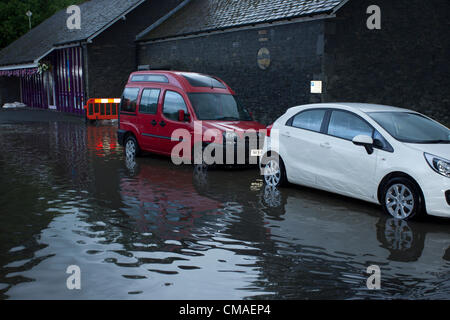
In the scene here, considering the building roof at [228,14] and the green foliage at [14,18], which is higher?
the green foliage at [14,18]

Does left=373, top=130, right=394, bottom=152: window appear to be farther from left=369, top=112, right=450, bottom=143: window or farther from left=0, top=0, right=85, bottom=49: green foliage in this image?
left=0, top=0, right=85, bottom=49: green foliage

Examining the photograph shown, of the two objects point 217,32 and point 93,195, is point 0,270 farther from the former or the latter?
point 217,32

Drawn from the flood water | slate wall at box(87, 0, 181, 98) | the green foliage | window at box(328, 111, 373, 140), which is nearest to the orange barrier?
slate wall at box(87, 0, 181, 98)

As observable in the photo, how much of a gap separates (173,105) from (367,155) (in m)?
5.81

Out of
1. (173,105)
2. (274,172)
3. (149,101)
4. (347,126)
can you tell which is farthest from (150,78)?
(347,126)

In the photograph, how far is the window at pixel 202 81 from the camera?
12875 mm

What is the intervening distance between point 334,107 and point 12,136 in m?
14.6

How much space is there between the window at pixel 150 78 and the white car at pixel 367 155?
164 inches

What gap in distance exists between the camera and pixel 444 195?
7.09 meters

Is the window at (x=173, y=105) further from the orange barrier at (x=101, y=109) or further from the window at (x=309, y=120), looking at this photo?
the orange barrier at (x=101, y=109)

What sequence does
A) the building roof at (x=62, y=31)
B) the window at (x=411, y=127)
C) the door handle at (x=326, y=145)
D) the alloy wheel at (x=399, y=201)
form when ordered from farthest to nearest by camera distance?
the building roof at (x=62, y=31), the door handle at (x=326, y=145), the window at (x=411, y=127), the alloy wheel at (x=399, y=201)

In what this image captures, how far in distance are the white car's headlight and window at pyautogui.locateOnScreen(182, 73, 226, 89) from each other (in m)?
6.72

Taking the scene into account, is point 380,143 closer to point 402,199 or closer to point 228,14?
point 402,199

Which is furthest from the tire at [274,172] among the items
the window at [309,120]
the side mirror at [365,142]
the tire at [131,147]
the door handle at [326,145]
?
the tire at [131,147]
